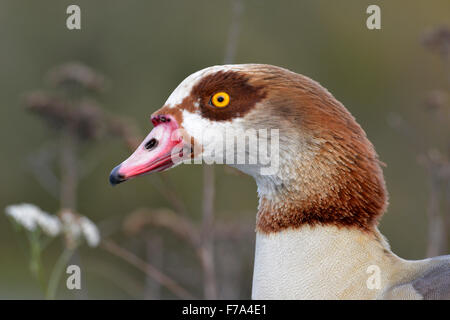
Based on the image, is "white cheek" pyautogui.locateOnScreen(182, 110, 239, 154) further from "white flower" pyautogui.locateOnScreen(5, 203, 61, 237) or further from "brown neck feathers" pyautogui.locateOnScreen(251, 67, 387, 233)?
"white flower" pyautogui.locateOnScreen(5, 203, 61, 237)

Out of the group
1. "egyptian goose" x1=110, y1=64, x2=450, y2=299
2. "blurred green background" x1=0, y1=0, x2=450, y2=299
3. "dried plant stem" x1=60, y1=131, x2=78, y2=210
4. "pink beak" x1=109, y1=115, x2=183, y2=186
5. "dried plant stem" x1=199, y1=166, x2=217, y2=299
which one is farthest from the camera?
"blurred green background" x1=0, y1=0, x2=450, y2=299

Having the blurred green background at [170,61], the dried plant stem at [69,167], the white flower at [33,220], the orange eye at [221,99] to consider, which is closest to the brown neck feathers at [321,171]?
the orange eye at [221,99]

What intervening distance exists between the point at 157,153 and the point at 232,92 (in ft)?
0.90

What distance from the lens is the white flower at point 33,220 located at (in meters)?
2.66

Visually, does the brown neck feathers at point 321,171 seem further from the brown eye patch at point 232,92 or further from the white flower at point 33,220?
the white flower at point 33,220

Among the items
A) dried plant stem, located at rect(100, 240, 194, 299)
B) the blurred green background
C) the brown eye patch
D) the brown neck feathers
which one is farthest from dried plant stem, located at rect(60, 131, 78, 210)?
the blurred green background

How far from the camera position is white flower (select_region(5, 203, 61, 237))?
2.66 metres

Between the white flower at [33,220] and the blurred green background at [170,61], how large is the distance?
4796 millimetres

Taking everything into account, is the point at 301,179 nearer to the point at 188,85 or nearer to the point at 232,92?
the point at 232,92

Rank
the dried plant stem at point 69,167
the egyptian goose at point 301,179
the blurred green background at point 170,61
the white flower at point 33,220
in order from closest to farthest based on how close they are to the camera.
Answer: the egyptian goose at point 301,179, the white flower at point 33,220, the dried plant stem at point 69,167, the blurred green background at point 170,61

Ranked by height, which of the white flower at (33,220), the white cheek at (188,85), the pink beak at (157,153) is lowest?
the white flower at (33,220)

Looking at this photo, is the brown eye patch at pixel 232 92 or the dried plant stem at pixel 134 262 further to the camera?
the dried plant stem at pixel 134 262

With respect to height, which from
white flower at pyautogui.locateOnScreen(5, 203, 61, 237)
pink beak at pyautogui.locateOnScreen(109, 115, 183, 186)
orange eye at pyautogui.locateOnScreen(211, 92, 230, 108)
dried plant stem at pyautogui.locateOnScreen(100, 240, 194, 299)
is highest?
orange eye at pyautogui.locateOnScreen(211, 92, 230, 108)

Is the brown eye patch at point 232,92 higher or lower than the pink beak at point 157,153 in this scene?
higher
